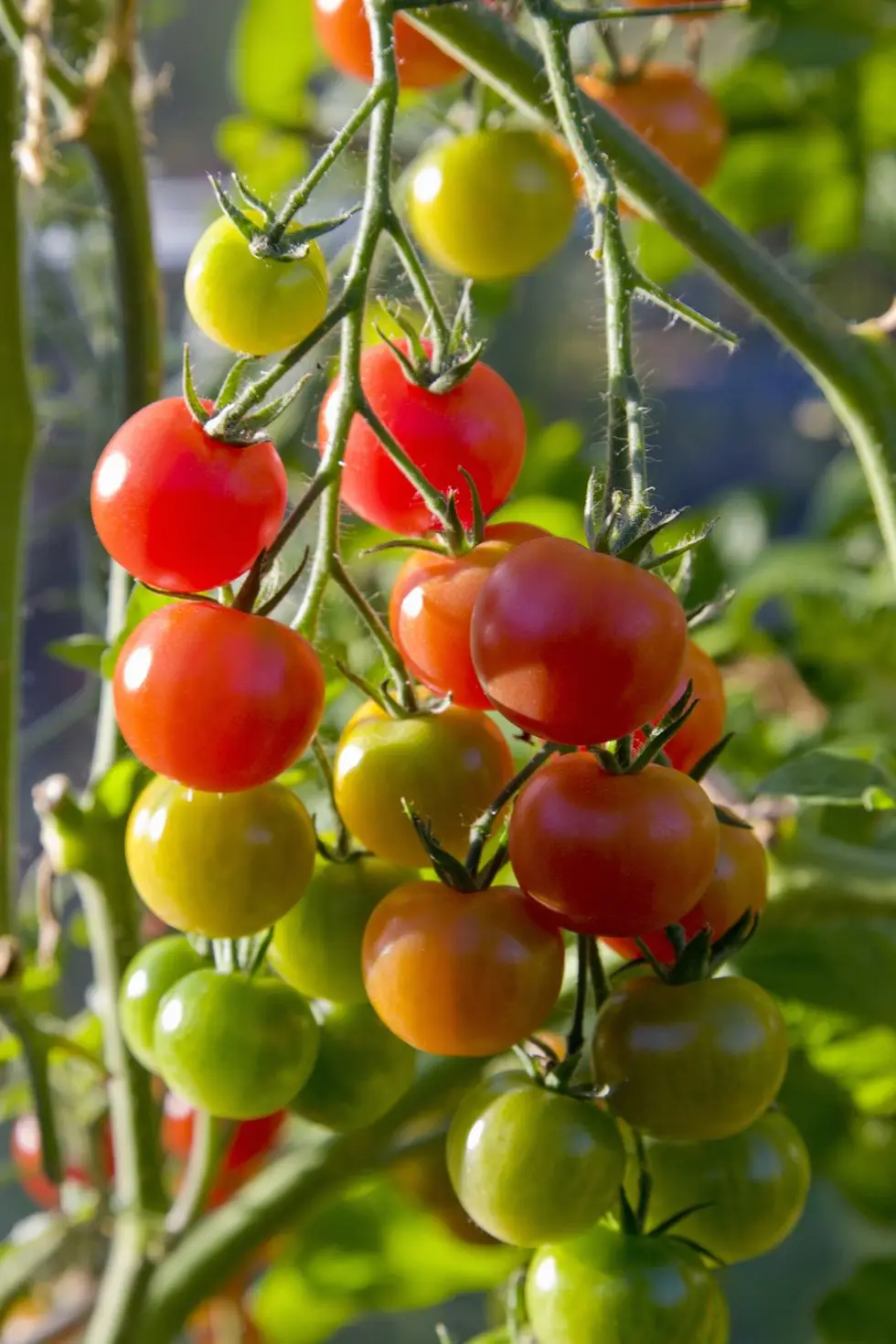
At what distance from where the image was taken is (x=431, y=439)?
0.31m

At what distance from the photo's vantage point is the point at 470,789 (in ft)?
1.01

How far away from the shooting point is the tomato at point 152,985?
0.38m

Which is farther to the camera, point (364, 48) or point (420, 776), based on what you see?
point (364, 48)

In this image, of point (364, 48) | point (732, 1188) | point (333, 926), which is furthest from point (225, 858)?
point (364, 48)

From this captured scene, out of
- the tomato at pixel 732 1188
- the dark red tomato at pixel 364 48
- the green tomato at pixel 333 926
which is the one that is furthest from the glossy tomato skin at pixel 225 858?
the dark red tomato at pixel 364 48

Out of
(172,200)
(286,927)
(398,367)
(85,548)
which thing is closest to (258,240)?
(398,367)

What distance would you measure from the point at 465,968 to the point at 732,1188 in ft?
0.33

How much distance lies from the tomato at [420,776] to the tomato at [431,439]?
53mm

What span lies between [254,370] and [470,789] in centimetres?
29

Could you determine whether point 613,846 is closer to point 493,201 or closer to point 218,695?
point 218,695

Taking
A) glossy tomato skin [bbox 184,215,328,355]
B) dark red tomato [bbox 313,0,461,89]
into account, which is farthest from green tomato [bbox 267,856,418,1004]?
dark red tomato [bbox 313,0,461,89]

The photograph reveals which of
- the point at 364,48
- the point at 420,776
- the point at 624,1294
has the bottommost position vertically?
the point at 624,1294

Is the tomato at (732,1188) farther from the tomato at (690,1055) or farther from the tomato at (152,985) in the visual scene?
the tomato at (152,985)

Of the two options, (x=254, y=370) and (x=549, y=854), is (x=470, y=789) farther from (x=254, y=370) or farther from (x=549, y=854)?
(x=254, y=370)
